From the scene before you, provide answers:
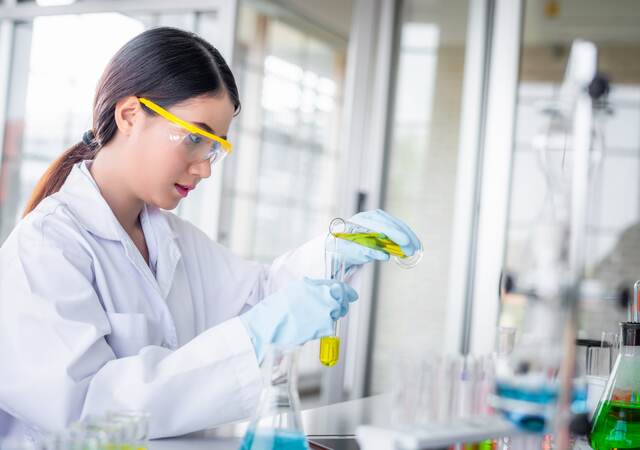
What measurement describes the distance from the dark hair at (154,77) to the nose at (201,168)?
0.49 feet

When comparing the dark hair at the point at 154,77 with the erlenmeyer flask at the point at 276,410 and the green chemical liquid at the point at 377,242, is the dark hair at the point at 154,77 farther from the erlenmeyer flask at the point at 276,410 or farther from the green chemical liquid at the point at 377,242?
the erlenmeyer flask at the point at 276,410

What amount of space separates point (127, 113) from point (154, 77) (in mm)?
107

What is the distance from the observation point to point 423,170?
13.4ft

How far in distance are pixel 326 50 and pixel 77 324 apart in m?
5.91

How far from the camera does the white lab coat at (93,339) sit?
140 centimetres

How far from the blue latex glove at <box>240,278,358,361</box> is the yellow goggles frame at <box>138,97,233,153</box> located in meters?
0.48

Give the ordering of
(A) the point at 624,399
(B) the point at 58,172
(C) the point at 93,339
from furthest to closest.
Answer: (B) the point at 58,172
(C) the point at 93,339
(A) the point at 624,399

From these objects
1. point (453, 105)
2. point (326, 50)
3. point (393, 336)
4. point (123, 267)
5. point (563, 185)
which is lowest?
point (393, 336)

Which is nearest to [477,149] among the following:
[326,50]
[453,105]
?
[453,105]

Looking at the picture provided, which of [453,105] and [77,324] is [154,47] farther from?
[453,105]

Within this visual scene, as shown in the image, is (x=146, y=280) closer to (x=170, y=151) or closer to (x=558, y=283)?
(x=170, y=151)

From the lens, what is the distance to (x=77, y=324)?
1.46 m

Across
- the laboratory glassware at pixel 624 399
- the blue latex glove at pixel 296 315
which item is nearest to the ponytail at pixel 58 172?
the blue latex glove at pixel 296 315

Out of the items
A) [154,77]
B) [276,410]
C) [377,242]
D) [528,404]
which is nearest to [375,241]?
[377,242]
